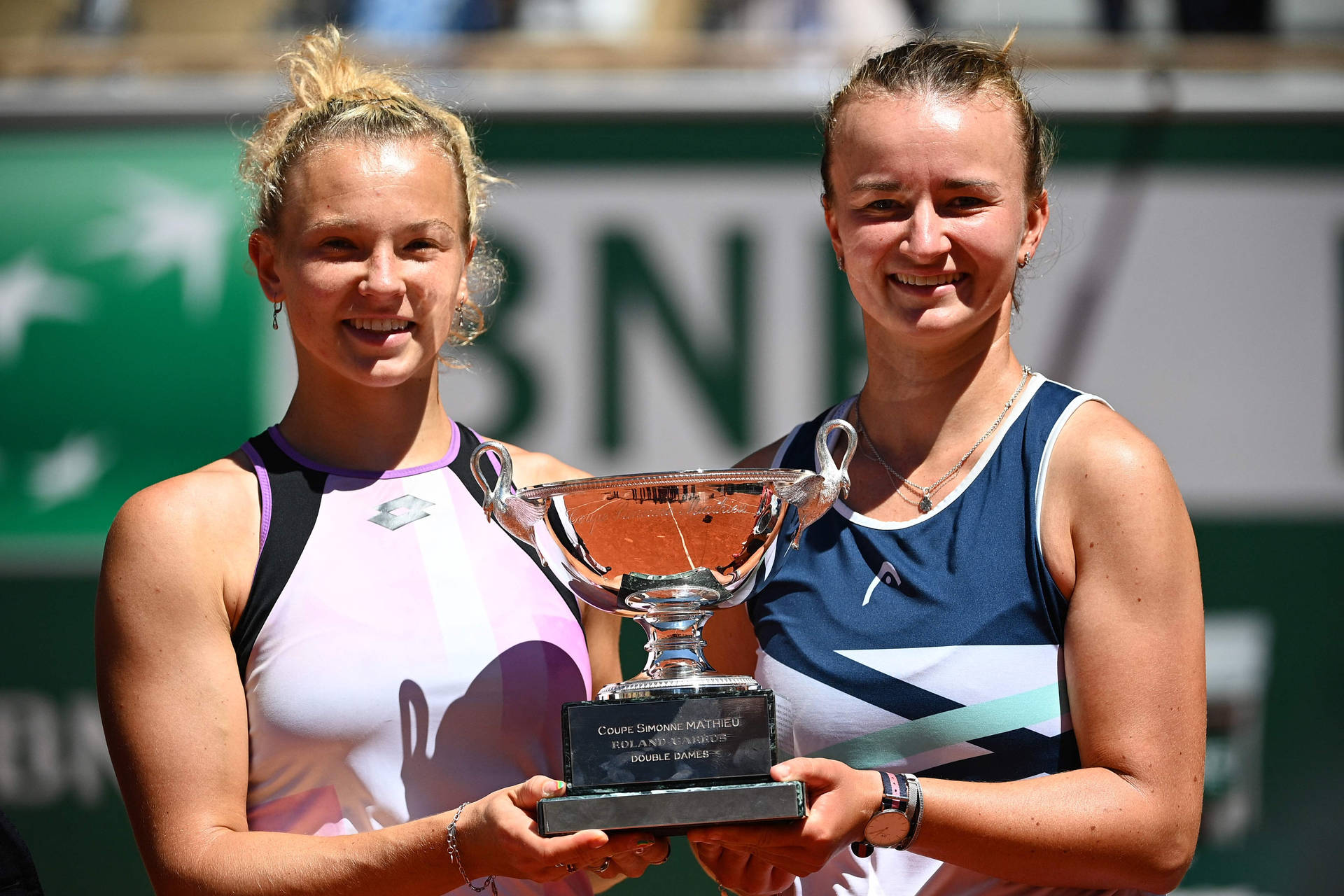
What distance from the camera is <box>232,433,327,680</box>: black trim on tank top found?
1.64 meters

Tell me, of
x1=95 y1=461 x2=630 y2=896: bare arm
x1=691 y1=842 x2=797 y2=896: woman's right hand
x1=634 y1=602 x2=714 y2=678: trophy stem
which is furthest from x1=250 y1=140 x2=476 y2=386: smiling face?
x1=691 y1=842 x2=797 y2=896: woman's right hand

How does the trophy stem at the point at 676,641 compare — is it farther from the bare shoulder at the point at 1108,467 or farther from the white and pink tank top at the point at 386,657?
the bare shoulder at the point at 1108,467

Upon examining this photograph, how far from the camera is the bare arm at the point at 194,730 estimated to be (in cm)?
153

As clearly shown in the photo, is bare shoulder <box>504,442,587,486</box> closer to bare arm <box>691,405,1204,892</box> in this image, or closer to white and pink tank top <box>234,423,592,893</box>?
white and pink tank top <box>234,423,592,893</box>

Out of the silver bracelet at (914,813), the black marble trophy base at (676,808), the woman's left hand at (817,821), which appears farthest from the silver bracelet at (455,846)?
the silver bracelet at (914,813)

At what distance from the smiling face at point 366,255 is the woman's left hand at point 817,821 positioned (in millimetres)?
716

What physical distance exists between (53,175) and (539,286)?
127cm

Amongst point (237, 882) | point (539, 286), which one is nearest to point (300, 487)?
point (237, 882)

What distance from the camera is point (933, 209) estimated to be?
5.33ft

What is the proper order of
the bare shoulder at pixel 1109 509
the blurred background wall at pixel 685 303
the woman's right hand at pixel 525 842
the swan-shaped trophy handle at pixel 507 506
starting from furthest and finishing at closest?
the blurred background wall at pixel 685 303 < the swan-shaped trophy handle at pixel 507 506 < the bare shoulder at pixel 1109 509 < the woman's right hand at pixel 525 842

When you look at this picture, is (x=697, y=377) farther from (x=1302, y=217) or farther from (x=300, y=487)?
(x=300, y=487)

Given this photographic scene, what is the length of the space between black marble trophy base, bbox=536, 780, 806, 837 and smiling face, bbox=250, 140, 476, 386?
0.63 m

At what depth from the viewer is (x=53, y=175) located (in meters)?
3.44

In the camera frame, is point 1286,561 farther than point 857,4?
No
